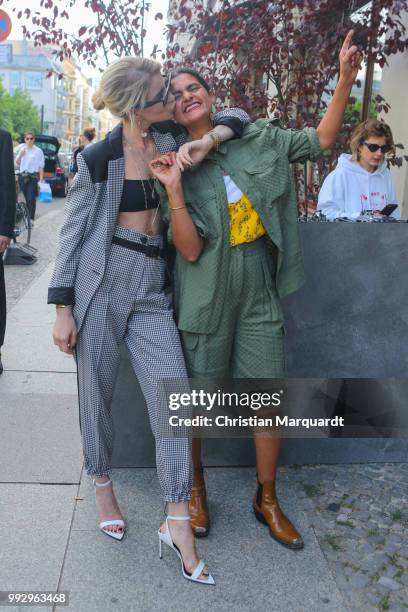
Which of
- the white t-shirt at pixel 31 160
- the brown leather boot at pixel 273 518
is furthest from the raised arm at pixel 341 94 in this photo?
the white t-shirt at pixel 31 160

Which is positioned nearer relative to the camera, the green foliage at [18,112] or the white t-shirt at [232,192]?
the white t-shirt at [232,192]

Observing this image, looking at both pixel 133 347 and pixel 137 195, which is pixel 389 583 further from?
pixel 137 195

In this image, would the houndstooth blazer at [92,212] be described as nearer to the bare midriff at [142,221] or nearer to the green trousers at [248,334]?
the bare midriff at [142,221]

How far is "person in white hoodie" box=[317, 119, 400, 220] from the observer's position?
178 inches

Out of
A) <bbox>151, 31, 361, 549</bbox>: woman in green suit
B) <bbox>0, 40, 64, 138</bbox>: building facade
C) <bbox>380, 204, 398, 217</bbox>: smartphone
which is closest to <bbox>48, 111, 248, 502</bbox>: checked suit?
<bbox>151, 31, 361, 549</bbox>: woman in green suit

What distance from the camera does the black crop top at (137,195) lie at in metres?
2.82

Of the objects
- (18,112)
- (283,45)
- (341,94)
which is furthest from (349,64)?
(18,112)

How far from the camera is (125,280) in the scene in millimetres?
2871

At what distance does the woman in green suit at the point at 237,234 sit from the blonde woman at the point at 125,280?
0.11 m

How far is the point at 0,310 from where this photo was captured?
496cm

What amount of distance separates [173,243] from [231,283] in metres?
0.28

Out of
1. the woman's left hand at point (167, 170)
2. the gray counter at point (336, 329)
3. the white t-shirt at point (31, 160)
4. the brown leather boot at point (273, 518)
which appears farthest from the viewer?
the white t-shirt at point (31, 160)

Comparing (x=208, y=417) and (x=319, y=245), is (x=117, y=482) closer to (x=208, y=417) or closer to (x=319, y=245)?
(x=208, y=417)

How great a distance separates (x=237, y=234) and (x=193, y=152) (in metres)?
0.37
